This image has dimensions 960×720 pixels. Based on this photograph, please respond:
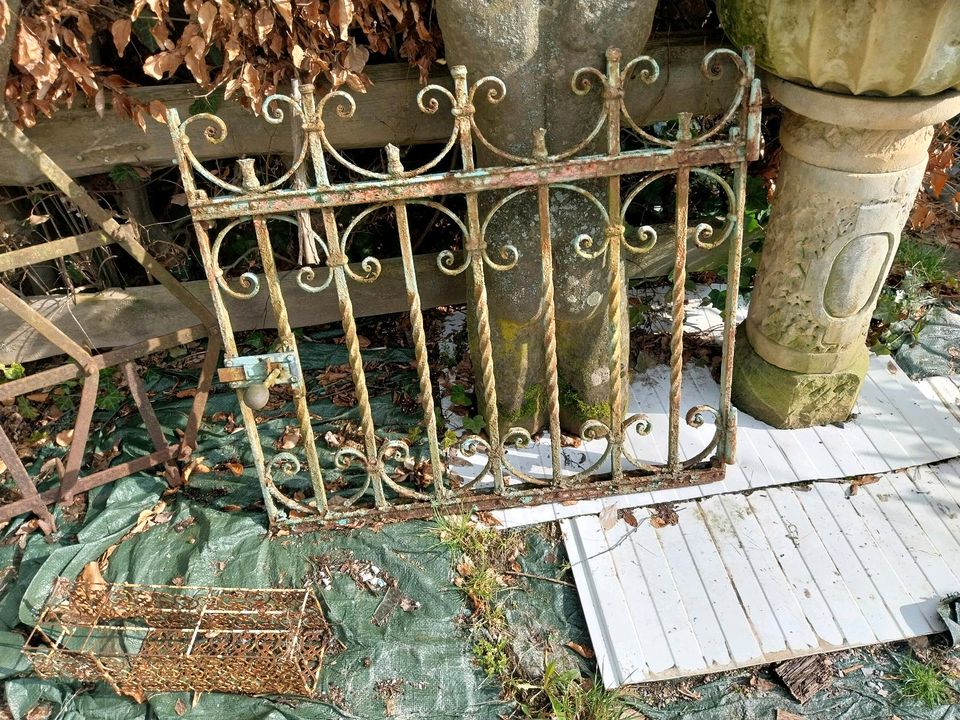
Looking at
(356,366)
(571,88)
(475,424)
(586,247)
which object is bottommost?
(475,424)

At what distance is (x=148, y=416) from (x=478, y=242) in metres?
1.76

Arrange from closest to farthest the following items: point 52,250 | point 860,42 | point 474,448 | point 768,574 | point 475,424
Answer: point 860,42, point 768,574, point 52,250, point 474,448, point 475,424

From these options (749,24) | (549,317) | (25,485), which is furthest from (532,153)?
(25,485)

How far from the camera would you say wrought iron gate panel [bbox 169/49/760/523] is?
2670 mm

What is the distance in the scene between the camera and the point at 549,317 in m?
3.06

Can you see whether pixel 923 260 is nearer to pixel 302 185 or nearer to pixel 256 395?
pixel 302 185

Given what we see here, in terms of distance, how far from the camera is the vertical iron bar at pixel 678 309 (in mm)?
2865

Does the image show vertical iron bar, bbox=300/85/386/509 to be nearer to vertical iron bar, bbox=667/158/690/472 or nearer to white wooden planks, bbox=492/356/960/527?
white wooden planks, bbox=492/356/960/527

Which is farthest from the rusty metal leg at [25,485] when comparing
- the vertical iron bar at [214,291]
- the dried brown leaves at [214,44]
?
the dried brown leaves at [214,44]

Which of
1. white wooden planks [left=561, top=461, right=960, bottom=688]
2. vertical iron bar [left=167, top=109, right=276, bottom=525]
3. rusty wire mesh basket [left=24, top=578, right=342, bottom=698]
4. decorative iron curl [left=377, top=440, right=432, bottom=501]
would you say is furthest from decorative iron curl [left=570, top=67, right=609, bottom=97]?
rusty wire mesh basket [left=24, top=578, right=342, bottom=698]

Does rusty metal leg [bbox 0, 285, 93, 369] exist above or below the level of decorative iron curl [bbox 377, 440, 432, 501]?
above

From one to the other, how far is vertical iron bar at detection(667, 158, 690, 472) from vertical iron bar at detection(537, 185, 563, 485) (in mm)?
454

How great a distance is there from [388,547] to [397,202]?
4.60ft

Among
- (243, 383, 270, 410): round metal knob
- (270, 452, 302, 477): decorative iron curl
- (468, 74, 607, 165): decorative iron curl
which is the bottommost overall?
(270, 452, 302, 477): decorative iron curl
